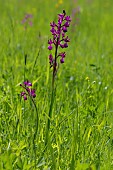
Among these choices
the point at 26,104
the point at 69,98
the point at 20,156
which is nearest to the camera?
the point at 20,156

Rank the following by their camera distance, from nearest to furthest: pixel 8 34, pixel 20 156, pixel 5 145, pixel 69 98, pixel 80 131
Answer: pixel 20 156 → pixel 5 145 → pixel 80 131 → pixel 69 98 → pixel 8 34

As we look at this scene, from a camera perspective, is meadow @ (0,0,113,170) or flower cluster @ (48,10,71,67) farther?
flower cluster @ (48,10,71,67)

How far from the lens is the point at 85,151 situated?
259cm

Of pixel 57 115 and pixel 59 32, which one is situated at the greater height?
pixel 59 32

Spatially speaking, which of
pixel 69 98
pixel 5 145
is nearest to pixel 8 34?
pixel 69 98

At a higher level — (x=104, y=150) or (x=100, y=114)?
(x=100, y=114)

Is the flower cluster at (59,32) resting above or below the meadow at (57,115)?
above

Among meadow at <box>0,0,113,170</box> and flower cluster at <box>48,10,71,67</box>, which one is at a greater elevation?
flower cluster at <box>48,10,71,67</box>

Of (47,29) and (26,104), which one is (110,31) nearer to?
(47,29)

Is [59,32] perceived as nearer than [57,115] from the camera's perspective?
Yes

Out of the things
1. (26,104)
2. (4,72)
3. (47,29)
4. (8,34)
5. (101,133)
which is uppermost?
(47,29)

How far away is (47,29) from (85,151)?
16.8ft

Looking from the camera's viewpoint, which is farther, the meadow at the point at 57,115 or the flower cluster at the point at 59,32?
the flower cluster at the point at 59,32

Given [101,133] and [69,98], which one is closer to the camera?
[101,133]
